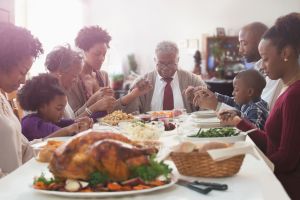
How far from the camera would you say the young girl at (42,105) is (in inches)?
84.4

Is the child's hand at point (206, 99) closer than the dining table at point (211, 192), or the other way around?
the dining table at point (211, 192)

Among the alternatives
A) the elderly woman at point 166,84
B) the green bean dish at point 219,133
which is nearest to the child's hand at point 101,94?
the elderly woman at point 166,84

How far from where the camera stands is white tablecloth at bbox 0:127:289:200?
100cm

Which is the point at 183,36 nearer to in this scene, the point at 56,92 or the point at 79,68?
the point at 79,68

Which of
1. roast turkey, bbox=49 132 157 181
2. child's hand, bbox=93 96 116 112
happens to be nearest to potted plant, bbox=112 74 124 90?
child's hand, bbox=93 96 116 112

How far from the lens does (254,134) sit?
6.50 feet

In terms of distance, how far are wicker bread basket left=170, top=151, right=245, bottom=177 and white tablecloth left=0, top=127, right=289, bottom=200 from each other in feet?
0.06

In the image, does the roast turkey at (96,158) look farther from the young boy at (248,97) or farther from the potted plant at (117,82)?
the potted plant at (117,82)

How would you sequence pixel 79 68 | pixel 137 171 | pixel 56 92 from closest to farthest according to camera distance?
pixel 137 171, pixel 56 92, pixel 79 68

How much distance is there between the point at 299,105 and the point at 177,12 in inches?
216

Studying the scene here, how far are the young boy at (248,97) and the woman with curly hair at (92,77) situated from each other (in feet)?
1.73

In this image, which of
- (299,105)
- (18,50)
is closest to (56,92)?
(18,50)

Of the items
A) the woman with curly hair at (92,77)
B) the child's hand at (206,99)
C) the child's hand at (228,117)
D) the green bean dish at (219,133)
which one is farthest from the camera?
the woman with curly hair at (92,77)

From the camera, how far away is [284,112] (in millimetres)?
1778
